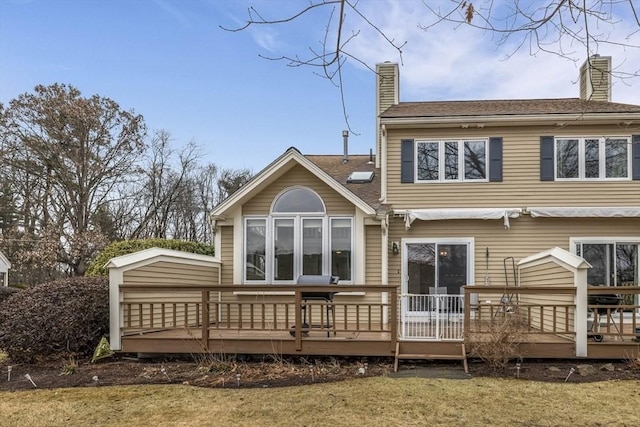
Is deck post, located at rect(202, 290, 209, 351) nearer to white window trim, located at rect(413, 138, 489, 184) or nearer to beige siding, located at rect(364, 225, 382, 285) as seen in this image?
beige siding, located at rect(364, 225, 382, 285)

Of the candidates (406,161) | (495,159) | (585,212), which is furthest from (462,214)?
(585,212)

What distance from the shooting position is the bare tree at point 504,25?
3.50 meters

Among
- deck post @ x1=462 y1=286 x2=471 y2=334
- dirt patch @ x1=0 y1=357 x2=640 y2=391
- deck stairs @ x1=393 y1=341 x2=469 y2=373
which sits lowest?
dirt patch @ x1=0 y1=357 x2=640 y2=391

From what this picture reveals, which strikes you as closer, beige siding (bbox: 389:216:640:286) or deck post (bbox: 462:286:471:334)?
deck post (bbox: 462:286:471:334)

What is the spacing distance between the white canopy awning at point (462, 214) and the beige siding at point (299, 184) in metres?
1.30

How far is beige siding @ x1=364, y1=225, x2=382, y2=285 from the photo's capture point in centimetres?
1079

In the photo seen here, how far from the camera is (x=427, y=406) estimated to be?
5758 mm

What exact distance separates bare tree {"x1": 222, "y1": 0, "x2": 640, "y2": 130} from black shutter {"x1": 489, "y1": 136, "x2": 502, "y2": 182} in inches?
290

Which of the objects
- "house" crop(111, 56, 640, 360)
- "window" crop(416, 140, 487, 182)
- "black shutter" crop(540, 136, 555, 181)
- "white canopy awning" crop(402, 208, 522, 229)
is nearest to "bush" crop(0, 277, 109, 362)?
"house" crop(111, 56, 640, 360)

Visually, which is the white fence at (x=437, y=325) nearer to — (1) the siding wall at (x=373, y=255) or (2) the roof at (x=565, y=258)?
(1) the siding wall at (x=373, y=255)

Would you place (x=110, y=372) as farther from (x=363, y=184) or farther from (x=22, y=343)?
(x=363, y=184)

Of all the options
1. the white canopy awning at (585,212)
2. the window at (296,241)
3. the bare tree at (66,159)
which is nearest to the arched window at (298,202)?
the window at (296,241)

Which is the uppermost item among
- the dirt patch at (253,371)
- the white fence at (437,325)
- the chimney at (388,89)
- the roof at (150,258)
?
the chimney at (388,89)

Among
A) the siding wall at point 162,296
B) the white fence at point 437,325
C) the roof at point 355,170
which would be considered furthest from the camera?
the roof at point 355,170
